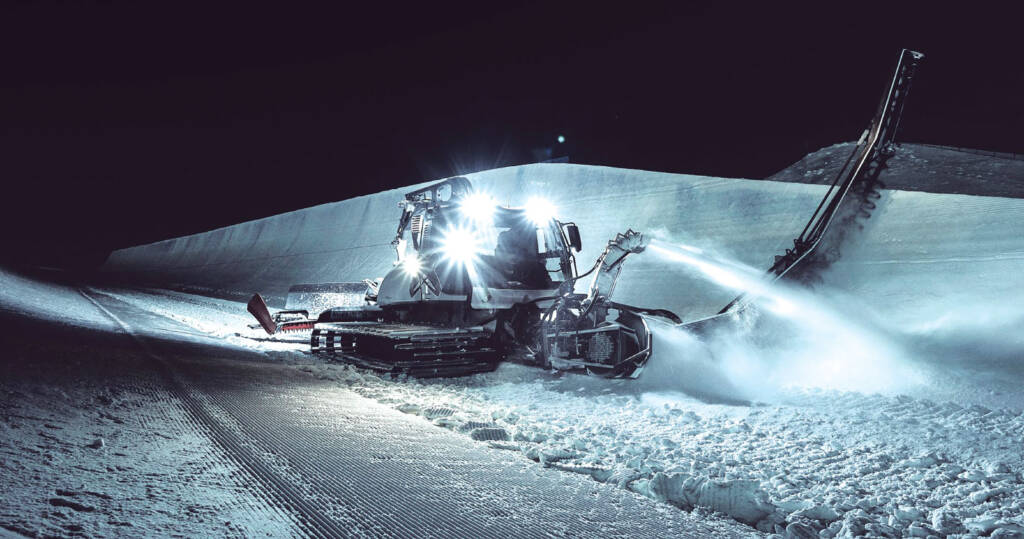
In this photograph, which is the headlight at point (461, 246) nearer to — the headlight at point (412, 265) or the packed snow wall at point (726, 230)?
the headlight at point (412, 265)

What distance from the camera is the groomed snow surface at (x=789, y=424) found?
2801 mm

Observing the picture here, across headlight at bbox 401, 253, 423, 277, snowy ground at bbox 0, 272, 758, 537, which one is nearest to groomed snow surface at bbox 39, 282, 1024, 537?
snowy ground at bbox 0, 272, 758, 537

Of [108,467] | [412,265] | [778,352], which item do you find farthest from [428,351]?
[108,467]

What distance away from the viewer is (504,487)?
2857 mm

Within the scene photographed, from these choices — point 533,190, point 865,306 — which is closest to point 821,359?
point 865,306

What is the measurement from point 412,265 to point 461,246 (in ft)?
3.10

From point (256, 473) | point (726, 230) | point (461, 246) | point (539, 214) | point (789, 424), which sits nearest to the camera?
point (256, 473)

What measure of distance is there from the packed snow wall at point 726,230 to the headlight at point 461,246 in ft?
14.6

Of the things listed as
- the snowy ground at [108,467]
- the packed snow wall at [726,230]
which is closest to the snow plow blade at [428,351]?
the snowy ground at [108,467]

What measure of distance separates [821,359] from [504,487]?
205 inches

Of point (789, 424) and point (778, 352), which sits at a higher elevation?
point (778, 352)

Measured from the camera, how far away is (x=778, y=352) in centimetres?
680

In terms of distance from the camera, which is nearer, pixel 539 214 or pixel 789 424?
pixel 789 424

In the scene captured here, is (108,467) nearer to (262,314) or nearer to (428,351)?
(428,351)
